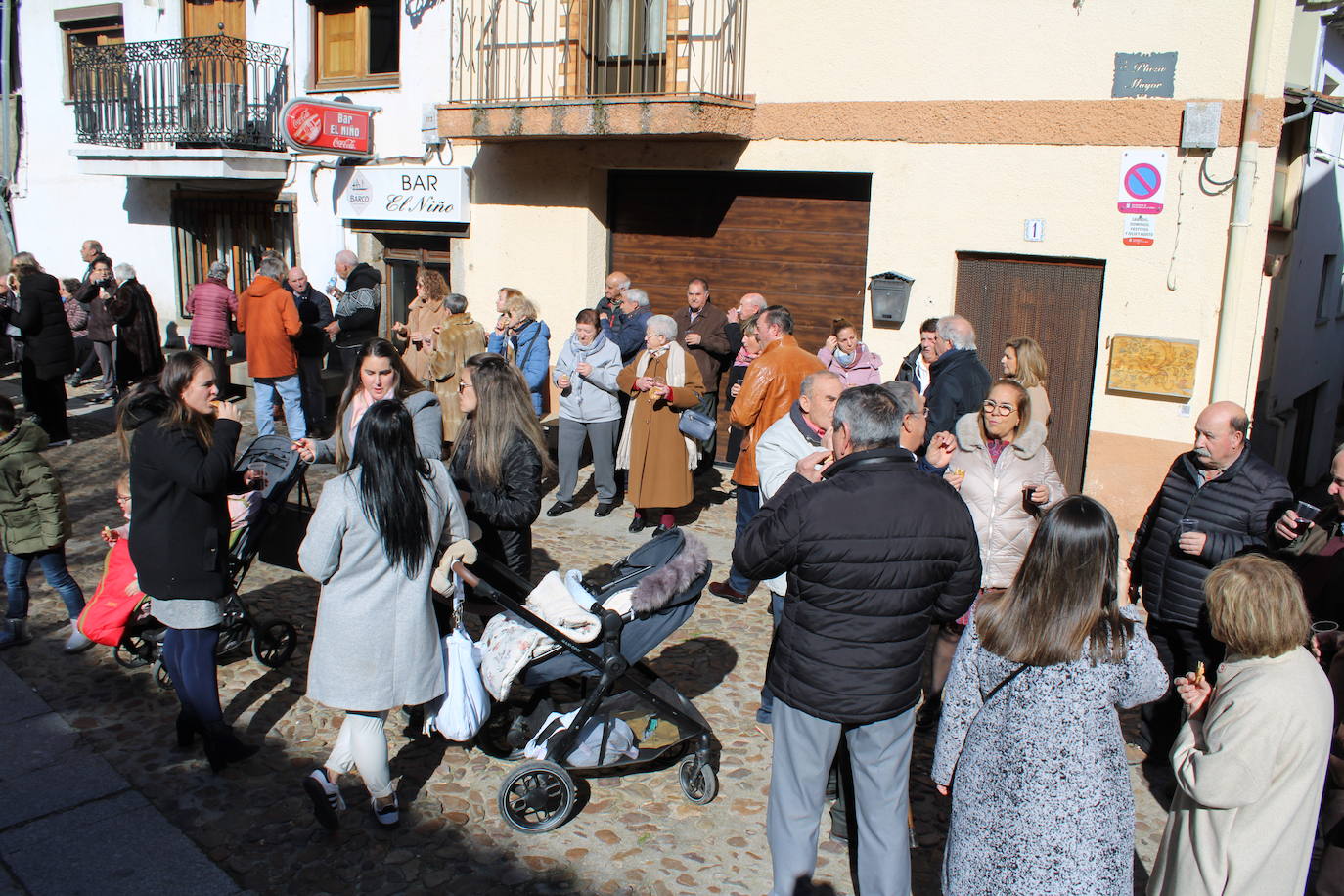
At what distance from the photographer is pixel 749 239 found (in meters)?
10.7

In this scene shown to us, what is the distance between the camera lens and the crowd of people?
121 inches

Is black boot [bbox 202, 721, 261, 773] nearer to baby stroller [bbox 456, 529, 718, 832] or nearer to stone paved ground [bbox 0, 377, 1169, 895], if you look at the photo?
stone paved ground [bbox 0, 377, 1169, 895]

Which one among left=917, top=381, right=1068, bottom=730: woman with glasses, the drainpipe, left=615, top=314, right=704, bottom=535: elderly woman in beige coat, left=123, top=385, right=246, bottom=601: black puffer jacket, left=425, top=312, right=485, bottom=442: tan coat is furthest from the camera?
left=425, top=312, right=485, bottom=442: tan coat

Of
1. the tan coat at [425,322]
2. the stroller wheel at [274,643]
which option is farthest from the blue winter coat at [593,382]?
the stroller wheel at [274,643]

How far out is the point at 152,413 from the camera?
5.02m

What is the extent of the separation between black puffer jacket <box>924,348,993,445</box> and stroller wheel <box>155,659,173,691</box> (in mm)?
4656

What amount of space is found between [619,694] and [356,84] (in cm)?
1038

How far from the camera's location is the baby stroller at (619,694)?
14.3ft

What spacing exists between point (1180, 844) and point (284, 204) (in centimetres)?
1312

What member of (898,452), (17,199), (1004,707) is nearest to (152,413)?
(898,452)

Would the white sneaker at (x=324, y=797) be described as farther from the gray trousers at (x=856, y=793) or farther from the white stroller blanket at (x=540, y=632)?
the gray trousers at (x=856, y=793)

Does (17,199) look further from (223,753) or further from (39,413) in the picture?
(223,753)

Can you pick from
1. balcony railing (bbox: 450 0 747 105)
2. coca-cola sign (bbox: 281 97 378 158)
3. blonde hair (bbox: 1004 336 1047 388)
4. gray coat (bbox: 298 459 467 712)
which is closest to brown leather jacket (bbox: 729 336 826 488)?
blonde hair (bbox: 1004 336 1047 388)

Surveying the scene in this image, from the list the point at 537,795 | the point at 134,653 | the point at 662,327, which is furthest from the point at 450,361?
the point at 537,795
